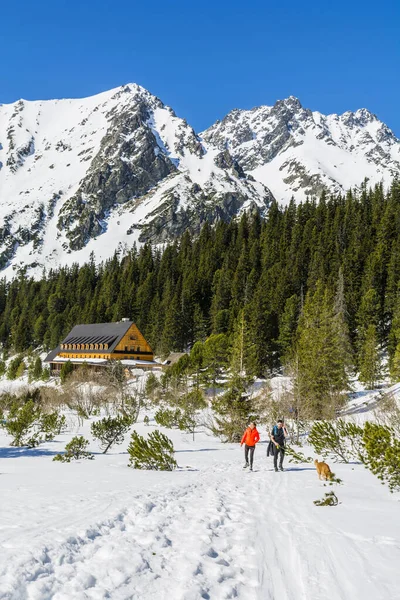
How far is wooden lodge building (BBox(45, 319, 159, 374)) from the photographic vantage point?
68438mm

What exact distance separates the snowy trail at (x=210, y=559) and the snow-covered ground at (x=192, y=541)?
15 mm

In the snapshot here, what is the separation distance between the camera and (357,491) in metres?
11.0

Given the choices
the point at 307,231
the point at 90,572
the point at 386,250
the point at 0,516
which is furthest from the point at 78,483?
the point at 307,231

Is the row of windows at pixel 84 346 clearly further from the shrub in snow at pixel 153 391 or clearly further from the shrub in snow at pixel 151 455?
the shrub in snow at pixel 151 455

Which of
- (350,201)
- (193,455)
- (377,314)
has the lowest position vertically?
(193,455)

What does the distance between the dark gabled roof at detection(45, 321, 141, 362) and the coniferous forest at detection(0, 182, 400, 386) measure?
7871 millimetres

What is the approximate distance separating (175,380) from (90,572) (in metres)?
33.8

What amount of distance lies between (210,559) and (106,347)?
65743 millimetres

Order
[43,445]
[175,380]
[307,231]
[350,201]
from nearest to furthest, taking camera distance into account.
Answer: [43,445], [175,380], [307,231], [350,201]

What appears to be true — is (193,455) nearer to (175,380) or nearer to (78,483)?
(78,483)

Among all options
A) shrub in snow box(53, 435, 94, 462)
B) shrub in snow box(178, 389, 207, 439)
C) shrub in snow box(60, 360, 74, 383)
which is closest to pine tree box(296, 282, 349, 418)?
shrub in snow box(178, 389, 207, 439)

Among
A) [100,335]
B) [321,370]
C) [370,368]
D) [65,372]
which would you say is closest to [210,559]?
[321,370]

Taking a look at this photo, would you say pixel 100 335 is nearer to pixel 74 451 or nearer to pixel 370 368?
pixel 370 368

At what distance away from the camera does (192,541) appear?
6359mm
